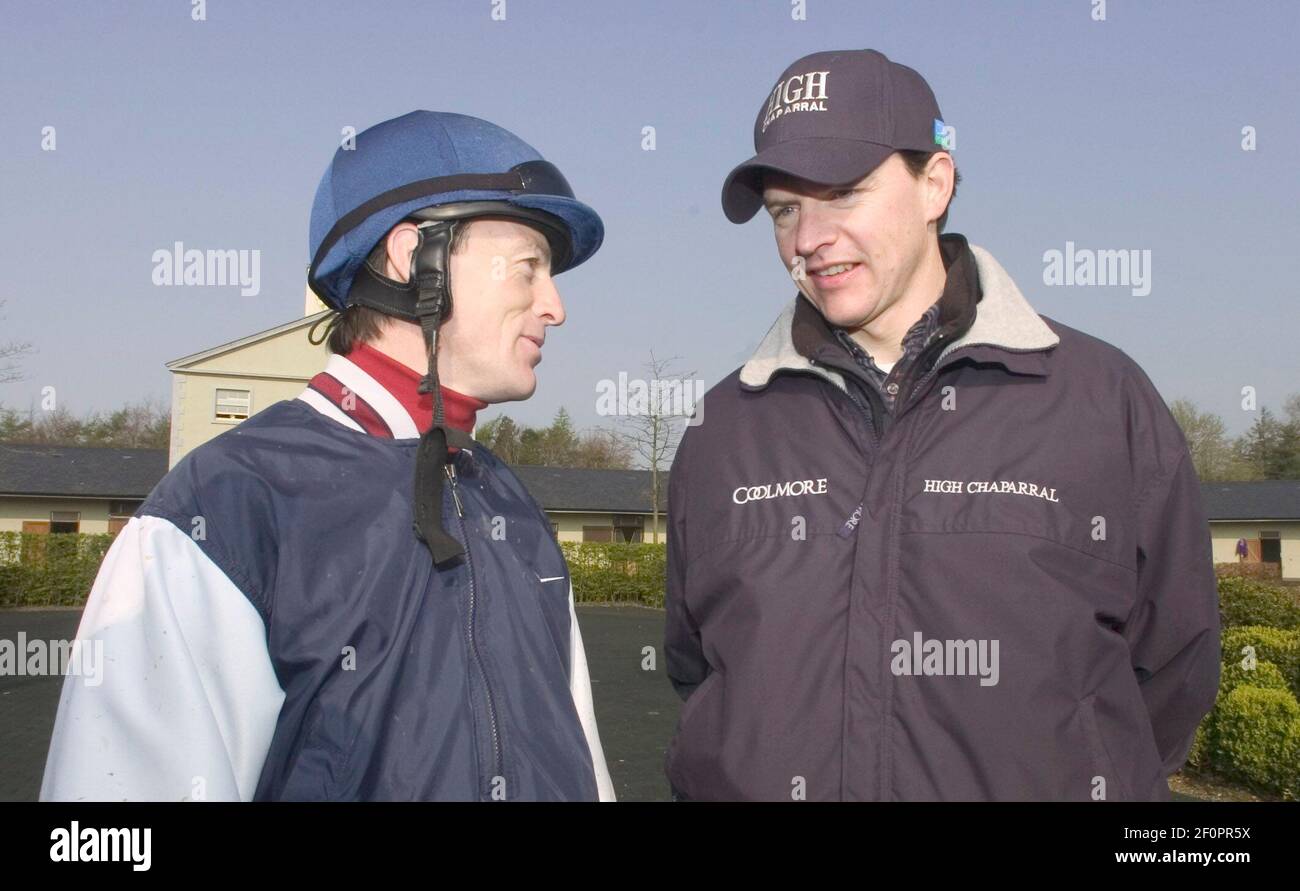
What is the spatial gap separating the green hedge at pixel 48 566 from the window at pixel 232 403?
6.13 m

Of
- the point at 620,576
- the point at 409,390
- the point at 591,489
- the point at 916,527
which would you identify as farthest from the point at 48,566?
the point at 916,527

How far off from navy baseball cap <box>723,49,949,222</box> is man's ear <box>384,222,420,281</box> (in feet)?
2.75

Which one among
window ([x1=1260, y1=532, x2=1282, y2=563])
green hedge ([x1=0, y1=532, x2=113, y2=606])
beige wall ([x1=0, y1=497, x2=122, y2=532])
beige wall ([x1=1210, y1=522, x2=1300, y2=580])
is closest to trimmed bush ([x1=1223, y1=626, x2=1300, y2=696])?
green hedge ([x1=0, y1=532, x2=113, y2=606])

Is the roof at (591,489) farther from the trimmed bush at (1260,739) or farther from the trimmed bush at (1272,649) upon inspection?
the trimmed bush at (1260,739)

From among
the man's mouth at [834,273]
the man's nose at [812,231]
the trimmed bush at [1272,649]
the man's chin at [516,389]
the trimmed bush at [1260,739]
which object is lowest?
the trimmed bush at [1260,739]

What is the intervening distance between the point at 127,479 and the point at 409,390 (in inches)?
1621

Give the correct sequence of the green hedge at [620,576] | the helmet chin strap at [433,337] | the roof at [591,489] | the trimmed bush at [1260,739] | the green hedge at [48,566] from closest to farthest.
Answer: the helmet chin strap at [433,337], the trimmed bush at [1260,739], the green hedge at [48,566], the green hedge at [620,576], the roof at [591,489]

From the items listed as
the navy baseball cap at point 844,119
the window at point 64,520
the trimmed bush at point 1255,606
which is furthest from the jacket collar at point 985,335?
the window at point 64,520

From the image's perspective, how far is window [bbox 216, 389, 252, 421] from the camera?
3284 cm

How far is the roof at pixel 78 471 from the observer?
3641 centimetres

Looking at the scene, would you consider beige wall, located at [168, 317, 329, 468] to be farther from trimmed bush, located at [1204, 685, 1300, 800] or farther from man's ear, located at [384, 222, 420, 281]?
man's ear, located at [384, 222, 420, 281]

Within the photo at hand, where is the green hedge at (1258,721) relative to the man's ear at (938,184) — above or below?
A: below

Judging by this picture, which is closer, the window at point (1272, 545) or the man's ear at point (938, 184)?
the man's ear at point (938, 184)
